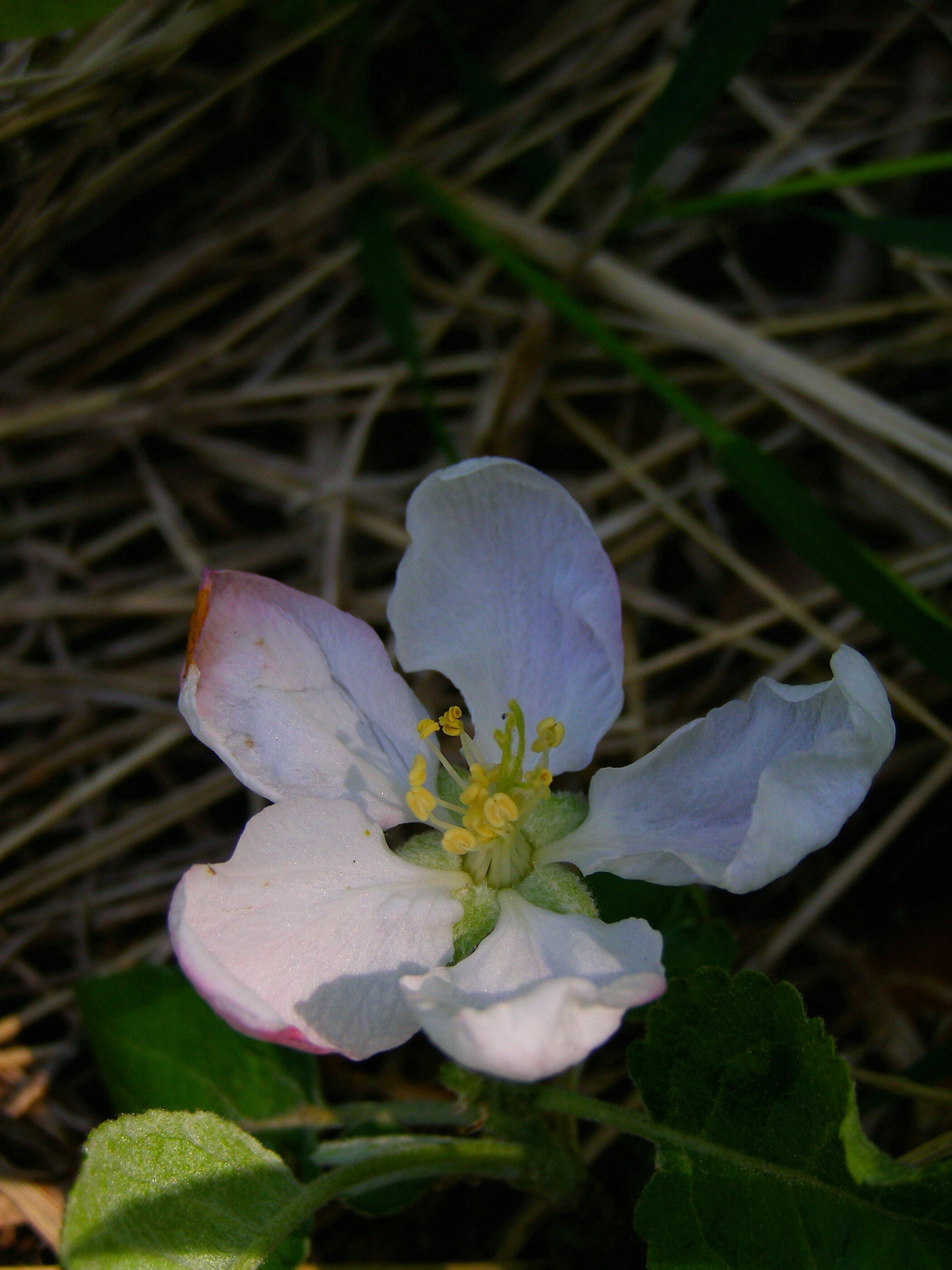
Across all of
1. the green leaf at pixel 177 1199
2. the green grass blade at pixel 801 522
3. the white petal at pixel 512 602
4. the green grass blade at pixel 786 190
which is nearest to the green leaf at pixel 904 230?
the green grass blade at pixel 786 190

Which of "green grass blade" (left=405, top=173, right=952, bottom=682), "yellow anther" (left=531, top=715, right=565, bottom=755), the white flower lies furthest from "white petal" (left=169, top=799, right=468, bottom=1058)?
"green grass blade" (left=405, top=173, right=952, bottom=682)

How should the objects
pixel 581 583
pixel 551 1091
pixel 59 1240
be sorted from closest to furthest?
pixel 59 1240 < pixel 551 1091 < pixel 581 583

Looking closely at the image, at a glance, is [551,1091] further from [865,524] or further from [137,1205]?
[865,524]

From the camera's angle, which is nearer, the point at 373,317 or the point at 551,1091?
the point at 551,1091

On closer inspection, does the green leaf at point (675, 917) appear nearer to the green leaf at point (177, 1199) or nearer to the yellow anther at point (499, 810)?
the yellow anther at point (499, 810)

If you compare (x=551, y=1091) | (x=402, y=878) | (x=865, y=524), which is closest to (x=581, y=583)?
(x=402, y=878)

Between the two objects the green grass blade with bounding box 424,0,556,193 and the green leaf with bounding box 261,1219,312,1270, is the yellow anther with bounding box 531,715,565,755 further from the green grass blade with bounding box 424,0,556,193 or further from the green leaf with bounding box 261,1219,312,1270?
the green grass blade with bounding box 424,0,556,193

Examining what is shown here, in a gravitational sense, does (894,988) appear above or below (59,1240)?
below
